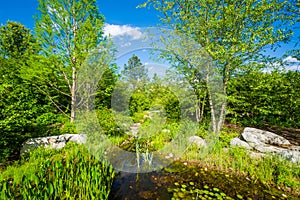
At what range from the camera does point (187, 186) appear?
2516 mm

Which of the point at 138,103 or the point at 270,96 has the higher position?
the point at 270,96

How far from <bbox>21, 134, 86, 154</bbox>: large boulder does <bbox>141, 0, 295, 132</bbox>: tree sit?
3.89 m

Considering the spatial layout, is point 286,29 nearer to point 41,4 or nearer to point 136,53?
point 136,53

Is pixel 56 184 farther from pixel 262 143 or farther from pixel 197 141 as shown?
pixel 262 143

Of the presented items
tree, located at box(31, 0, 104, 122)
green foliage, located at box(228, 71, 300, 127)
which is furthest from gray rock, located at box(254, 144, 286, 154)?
tree, located at box(31, 0, 104, 122)

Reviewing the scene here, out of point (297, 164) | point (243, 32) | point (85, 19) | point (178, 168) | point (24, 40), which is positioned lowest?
point (178, 168)

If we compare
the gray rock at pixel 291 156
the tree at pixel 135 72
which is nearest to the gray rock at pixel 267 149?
the gray rock at pixel 291 156

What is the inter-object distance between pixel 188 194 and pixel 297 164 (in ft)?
8.53

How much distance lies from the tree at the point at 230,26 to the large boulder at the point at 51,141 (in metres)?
3.89

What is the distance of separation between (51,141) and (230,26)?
20.0 feet

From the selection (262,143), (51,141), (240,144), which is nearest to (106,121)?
(51,141)

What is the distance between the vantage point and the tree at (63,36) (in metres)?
4.94

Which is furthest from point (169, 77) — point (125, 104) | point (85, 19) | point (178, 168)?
point (85, 19)

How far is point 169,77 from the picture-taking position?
4.11 m
